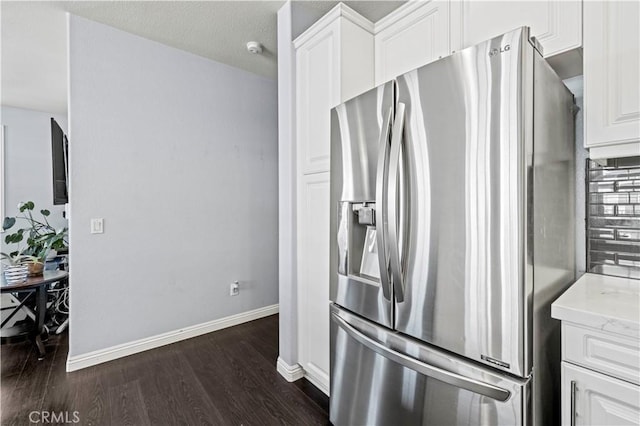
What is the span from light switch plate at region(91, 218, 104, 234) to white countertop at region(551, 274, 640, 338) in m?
2.78

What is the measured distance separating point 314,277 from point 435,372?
987 mm

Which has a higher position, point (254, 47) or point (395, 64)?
point (254, 47)

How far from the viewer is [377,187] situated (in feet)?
4.26

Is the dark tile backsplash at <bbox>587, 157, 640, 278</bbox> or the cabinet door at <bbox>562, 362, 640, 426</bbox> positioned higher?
the dark tile backsplash at <bbox>587, 157, 640, 278</bbox>

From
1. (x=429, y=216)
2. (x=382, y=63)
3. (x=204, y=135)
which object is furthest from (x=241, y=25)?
(x=429, y=216)

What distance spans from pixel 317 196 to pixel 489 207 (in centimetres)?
112

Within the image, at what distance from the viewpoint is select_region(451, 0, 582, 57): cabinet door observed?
3.92ft

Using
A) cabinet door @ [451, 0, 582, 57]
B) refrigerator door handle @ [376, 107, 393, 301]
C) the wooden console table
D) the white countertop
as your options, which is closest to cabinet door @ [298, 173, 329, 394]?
refrigerator door handle @ [376, 107, 393, 301]

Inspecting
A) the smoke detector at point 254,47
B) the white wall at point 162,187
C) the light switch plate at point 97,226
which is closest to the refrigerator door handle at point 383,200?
the smoke detector at point 254,47

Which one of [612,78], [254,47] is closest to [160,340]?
[254,47]

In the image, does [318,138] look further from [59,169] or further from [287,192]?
[59,169]

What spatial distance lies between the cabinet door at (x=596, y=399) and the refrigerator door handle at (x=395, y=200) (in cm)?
56

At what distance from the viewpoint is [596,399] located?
931mm

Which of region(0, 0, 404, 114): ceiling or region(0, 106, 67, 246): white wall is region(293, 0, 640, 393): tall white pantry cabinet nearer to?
region(0, 0, 404, 114): ceiling
